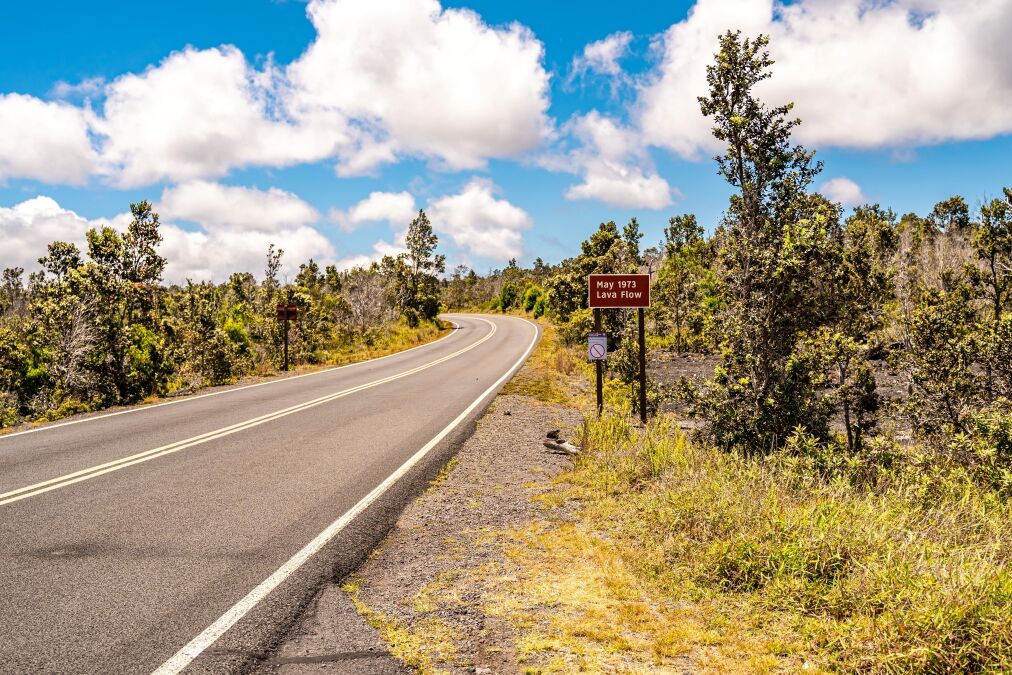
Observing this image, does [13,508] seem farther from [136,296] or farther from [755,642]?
[136,296]

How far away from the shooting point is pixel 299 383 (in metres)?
16.5

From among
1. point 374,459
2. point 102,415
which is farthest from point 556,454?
point 102,415

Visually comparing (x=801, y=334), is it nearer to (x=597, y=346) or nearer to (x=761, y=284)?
(x=761, y=284)

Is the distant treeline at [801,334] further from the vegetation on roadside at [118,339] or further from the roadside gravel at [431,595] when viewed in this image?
the vegetation on roadside at [118,339]

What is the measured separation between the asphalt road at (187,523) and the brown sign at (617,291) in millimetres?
3393

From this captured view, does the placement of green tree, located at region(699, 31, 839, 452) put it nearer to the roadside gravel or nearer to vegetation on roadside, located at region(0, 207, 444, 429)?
the roadside gravel

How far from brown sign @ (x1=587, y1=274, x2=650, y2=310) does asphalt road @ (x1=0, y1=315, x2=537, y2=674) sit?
11.1 ft

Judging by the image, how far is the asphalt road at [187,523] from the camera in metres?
3.36

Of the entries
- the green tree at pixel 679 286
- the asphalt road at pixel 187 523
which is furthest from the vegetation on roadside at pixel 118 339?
the green tree at pixel 679 286

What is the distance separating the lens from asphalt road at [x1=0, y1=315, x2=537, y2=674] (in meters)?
3.36

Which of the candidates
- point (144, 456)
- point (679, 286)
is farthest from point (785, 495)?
point (679, 286)

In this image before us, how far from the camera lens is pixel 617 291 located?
410 inches

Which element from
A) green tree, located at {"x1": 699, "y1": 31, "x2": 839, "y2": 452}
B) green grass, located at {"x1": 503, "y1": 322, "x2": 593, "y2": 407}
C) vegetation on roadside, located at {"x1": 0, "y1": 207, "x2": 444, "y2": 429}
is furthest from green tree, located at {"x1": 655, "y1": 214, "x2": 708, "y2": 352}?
green tree, located at {"x1": 699, "y1": 31, "x2": 839, "y2": 452}

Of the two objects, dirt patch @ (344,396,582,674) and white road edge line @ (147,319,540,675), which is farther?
dirt patch @ (344,396,582,674)
